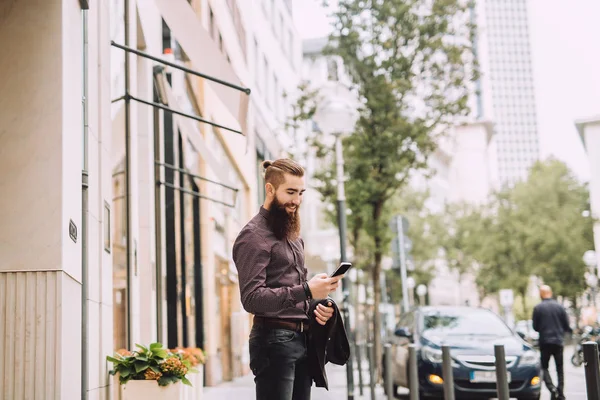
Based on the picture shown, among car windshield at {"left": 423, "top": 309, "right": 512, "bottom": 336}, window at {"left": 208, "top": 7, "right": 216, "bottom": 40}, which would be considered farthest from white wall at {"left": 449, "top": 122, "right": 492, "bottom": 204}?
car windshield at {"left": 423, "top": 309, "right": 512, "bottom": 336}

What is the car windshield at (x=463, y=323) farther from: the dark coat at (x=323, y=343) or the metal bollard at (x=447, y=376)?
the dark coat at (x=323, y=343)

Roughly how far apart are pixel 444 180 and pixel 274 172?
3458 inches

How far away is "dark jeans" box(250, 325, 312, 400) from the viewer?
3.95 m

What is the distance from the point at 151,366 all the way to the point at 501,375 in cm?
283

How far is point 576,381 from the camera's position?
62.3 ft

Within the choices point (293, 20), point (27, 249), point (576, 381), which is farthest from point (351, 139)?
point (293, 20)

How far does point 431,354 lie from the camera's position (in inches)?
522

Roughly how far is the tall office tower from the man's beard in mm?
185830

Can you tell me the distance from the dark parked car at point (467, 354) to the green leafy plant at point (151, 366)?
6596 mm

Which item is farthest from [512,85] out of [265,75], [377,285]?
[377,285]

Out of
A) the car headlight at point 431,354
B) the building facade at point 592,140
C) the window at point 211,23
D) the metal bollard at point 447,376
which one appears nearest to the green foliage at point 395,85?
the window at point 211,23

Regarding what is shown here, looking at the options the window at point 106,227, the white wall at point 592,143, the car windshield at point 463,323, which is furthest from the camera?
the white wall at point 592,143

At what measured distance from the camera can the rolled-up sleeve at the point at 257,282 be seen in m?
3.89

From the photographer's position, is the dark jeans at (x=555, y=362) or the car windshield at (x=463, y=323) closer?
the dark jeans at (x=555, y=362)
